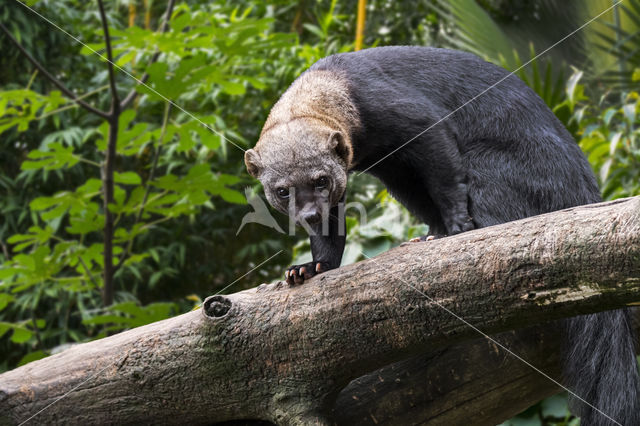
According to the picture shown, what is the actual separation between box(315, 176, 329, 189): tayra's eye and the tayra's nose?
123 mm

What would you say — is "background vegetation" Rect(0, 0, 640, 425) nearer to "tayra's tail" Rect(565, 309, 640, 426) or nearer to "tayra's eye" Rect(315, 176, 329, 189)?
"tayra's eye" Rect(315, 176, 329, 189)

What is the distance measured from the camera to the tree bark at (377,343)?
5.11 ft

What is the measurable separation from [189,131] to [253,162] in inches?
50.6

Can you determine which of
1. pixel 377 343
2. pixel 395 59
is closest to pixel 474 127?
pixel 395 59

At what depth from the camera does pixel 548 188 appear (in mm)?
2332

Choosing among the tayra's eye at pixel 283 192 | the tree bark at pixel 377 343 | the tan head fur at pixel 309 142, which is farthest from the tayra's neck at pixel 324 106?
the tree bark at pixel 377 343

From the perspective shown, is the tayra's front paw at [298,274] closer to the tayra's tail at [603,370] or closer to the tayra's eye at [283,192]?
the tayra's eye at [283,192]

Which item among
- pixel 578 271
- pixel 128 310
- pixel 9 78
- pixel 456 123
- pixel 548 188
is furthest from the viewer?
pixel 9 78

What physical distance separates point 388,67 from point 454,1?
7.29ft

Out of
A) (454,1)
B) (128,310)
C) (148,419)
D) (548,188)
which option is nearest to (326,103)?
(548,188)

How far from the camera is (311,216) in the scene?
2.17m

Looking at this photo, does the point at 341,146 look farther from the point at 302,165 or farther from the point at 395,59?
the point at 395,59

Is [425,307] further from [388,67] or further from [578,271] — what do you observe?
[388,67]

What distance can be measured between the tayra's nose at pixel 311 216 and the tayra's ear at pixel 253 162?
0.93ft
